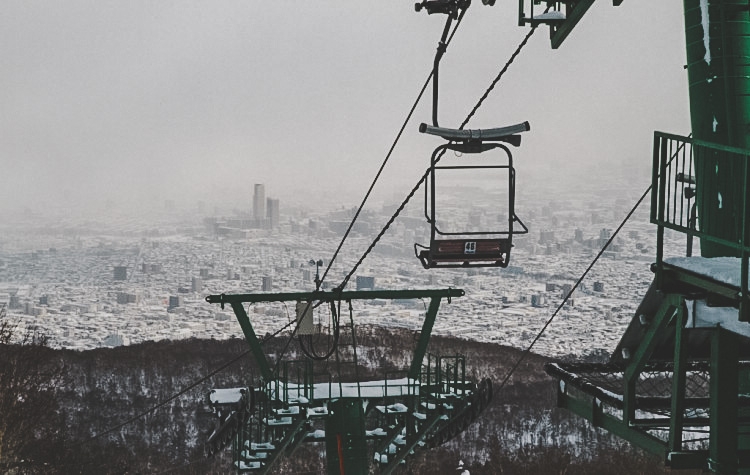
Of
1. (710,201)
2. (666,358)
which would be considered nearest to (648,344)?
(666,358)

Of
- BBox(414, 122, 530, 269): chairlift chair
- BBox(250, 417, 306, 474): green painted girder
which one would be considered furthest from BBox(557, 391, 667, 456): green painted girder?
BBox(250, 417, 306, 474): green painted girder

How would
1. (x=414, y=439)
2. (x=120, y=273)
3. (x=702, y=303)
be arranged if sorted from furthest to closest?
(x=120, y=273) < (x=414, y=439) < (x=702, y=303)

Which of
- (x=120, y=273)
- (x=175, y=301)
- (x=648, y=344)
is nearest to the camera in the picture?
(x=648, y=344)

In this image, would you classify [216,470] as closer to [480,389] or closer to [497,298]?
[480,389]

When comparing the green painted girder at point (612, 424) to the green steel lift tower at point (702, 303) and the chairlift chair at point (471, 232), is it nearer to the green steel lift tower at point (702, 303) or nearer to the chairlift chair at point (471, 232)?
the green steel lift tower at point (702, 303)

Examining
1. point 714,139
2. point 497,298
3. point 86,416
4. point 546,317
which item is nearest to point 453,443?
point 86,416

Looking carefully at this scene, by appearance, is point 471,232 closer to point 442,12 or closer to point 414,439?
point 442,12

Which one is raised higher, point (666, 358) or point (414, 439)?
point (666, 358)

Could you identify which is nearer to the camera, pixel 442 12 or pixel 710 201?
pixel 710 201
